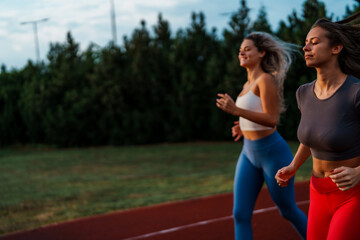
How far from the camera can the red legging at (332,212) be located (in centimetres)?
231

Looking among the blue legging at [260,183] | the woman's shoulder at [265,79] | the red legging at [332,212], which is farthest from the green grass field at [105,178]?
the red legging at [332,212]

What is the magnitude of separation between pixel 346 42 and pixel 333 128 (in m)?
A: 0.49

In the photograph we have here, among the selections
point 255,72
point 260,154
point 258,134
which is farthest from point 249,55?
point 260,154

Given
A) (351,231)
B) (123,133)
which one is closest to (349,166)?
(351,231)

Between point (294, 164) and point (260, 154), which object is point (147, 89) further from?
point (294, 164)

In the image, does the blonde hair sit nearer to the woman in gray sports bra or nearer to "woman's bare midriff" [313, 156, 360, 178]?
the woman in gray sports bra

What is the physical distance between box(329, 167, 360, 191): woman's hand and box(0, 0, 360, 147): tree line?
15.4 m

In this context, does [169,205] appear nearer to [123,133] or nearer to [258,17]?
[123,133]

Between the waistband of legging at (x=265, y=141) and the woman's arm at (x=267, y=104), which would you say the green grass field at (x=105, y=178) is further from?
the woman's arm at (x=267, y=104)

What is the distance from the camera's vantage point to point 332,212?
2.43 metres

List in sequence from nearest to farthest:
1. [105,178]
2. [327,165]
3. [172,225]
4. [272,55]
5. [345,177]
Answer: [345,177]
[327,165]
[272,55]
[172,225]
[105,178]

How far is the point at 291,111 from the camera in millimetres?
17328

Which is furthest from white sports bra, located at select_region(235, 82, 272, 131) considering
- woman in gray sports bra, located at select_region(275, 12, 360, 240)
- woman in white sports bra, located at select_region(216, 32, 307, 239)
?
woman in gray sports bra, located at select_region(275, 12, 360, 240)

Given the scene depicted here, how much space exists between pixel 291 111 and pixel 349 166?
15362mm
